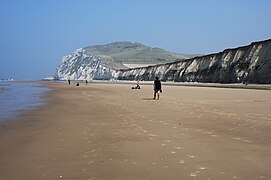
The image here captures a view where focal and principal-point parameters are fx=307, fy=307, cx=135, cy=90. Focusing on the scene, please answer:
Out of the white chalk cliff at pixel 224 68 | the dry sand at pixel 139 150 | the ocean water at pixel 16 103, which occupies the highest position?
the white chalk cliff at pixel 224 68

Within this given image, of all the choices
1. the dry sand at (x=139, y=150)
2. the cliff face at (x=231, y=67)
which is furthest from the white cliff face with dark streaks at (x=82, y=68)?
the dry sand at (x=139, y=150)

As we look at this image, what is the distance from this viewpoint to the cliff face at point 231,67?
4308cm

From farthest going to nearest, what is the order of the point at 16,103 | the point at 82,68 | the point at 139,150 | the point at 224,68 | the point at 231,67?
the point at 82,68 → the point at 224,68 → the point at 231,67 → the point at 16,103 → the point at 139,150

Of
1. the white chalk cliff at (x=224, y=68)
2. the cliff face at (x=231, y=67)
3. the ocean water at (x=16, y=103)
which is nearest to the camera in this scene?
the ocean water at (x=16, y=103)

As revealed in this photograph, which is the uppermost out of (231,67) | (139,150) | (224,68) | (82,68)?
(82,68)

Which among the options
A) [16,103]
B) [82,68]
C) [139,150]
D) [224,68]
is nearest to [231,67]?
[224,68]

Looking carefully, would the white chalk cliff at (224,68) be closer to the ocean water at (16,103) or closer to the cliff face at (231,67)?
the cliff face at (231,67)

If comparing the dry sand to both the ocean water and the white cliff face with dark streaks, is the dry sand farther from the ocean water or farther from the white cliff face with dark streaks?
the white cliff face with dark streaks

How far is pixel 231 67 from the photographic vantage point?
51.3 m

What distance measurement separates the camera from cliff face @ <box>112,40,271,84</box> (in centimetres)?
4308

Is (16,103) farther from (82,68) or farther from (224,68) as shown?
(82,68)

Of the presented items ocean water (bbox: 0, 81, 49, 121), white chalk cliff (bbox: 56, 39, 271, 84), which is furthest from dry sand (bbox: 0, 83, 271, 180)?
white chalk cliff (bbox: 56, 39, 271, 84)

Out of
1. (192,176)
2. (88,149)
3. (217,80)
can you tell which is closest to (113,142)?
(88,149)

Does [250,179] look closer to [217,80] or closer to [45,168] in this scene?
[45,168]
